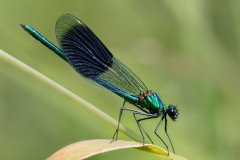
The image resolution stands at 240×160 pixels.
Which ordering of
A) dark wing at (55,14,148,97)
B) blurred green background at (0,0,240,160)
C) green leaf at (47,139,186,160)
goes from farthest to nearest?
blurred green background at (0,0,240,160)
dark wing at (55,14,148,97)
green leaf at (47,139,186,160)

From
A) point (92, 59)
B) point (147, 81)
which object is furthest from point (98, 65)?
point (147, 81)

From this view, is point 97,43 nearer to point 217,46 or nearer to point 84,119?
point 84,119

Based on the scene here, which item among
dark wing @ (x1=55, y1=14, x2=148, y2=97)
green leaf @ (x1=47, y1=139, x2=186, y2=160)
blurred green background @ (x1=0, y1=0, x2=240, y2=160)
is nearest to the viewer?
green leaf @ (x1=47, y1=139, x2=186, y2=160)

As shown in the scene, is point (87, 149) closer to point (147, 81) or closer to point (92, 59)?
point (92, 59)

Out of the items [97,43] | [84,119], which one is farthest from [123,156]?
[97,43]

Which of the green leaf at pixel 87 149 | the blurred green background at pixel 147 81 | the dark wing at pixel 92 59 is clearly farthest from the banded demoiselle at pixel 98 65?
the green leaf at pixel 87 149

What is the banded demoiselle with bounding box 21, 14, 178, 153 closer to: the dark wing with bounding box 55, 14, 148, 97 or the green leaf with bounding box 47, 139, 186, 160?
the dark wing with bounding box 55, 14, 148, 97

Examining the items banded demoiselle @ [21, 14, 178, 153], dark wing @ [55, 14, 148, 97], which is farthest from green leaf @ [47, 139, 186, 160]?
dark wing @ [55, 14, 148, 97]
